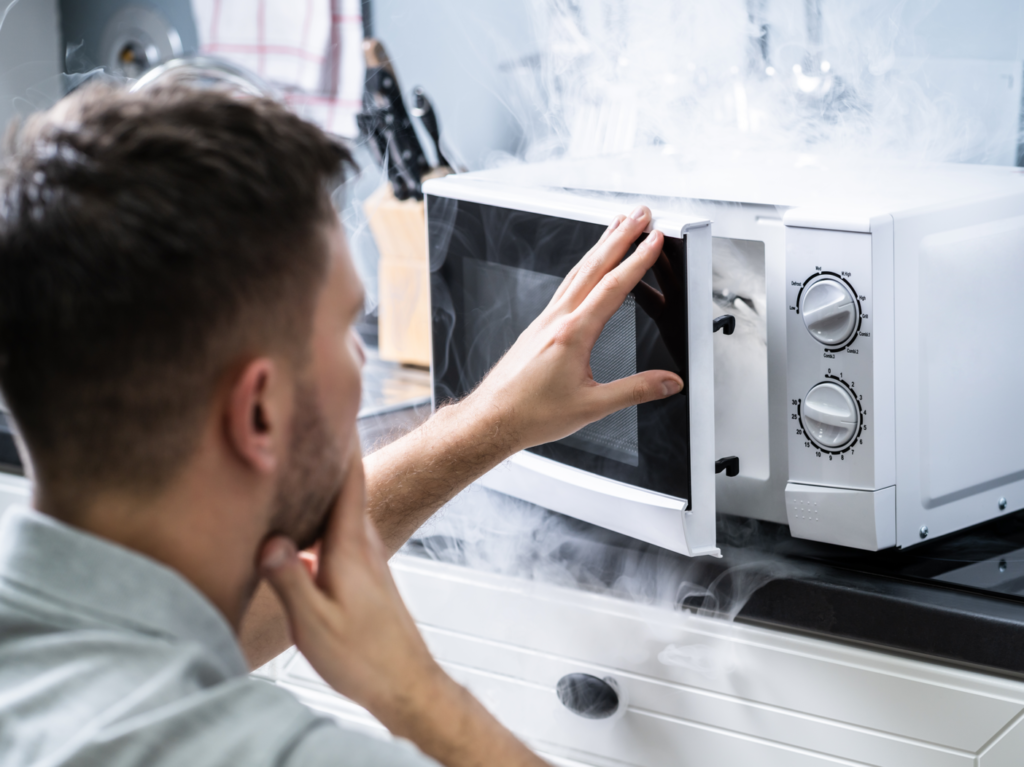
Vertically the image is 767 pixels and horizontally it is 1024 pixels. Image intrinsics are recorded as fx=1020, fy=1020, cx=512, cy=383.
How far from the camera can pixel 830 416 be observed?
94cm

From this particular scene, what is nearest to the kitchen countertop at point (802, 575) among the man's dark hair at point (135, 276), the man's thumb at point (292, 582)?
the man's thumb at point (292, 582)

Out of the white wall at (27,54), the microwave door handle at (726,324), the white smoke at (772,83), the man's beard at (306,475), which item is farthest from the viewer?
the white wall at (27,54)

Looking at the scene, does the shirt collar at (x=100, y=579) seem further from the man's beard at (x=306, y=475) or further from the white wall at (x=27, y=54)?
the white wall at (x=27, y=54)

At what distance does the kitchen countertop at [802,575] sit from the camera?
0.89 meters

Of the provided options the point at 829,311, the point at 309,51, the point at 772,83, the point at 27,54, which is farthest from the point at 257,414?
the point at 27,54

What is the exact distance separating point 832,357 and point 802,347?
31mm

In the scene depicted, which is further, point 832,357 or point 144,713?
point 832,357

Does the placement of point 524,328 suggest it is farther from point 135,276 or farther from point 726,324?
point 135,276

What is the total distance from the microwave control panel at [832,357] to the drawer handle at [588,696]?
309 millimetres

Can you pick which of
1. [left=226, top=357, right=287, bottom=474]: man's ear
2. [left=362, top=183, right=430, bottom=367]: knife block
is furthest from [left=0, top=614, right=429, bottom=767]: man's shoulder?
[left=362, top=183, right=430, bottom=367]: knife block

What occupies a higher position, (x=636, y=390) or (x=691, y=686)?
(x=636, y=390)

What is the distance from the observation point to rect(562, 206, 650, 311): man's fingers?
935 millimetres

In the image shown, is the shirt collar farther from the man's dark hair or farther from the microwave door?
the microwave door

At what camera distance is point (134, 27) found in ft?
7.68
